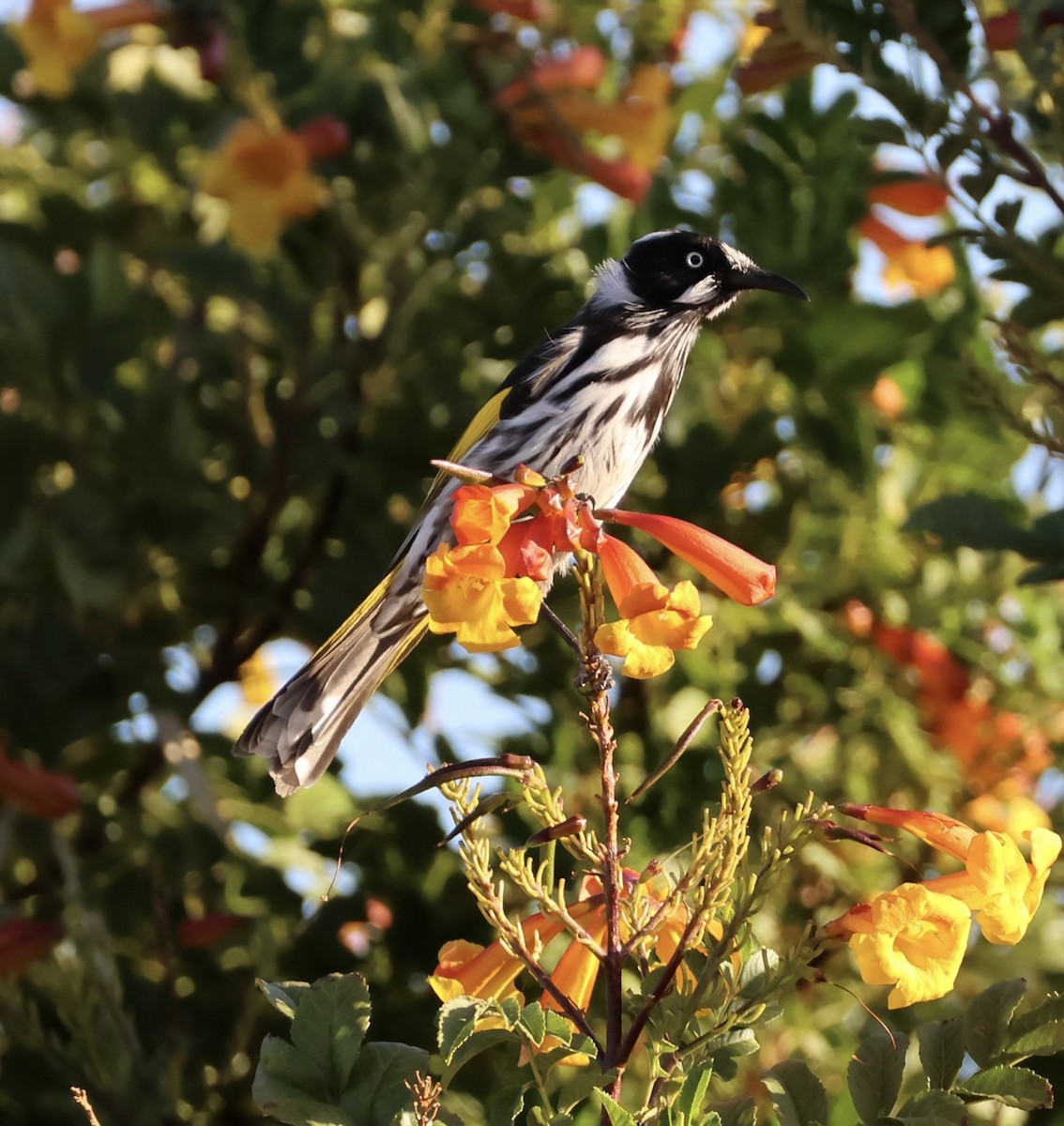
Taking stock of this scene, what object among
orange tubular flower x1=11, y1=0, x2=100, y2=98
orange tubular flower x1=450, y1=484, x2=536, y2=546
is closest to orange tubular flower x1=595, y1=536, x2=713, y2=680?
orange tubular flower x1=450, y1=484, x2=536, y2=546

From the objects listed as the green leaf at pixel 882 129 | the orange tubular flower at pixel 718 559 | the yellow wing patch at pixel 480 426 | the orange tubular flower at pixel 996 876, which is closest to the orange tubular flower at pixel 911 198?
the yellow wing patch at pixel 480 426

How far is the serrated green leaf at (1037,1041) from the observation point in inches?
54.6

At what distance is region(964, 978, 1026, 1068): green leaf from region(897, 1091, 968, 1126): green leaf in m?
0.09

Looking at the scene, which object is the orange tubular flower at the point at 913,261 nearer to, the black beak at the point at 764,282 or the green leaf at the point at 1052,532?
the black beak at the point at 764,282

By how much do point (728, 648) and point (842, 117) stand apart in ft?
3.77

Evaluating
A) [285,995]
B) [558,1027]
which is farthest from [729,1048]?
[285,995]

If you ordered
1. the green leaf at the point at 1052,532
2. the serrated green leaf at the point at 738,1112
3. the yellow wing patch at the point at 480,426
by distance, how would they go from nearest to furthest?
1. the serrated green leaf at the point at 738,1112
2. the green leaf at the point at 1052,532
3. the yellow wing patch at the point at 480,426

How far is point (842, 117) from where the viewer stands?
3336 mm

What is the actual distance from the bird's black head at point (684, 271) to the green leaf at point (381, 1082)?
201cm

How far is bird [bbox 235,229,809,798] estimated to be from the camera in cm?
280

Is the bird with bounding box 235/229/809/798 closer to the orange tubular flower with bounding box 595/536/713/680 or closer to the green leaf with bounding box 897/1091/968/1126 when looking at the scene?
the orange tubular flower with bounding box 595/536/713/680

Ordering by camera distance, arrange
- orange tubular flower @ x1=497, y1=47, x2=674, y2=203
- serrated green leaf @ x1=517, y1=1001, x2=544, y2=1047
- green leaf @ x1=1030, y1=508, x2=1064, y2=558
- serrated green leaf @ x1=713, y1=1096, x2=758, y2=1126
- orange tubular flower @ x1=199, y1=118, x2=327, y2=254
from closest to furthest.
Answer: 1. serrated green leaf @ x1=517, y1=1001, x2=544, y2=1047
2. serrated green leaf @ x1=713, y1=1096, x2=758, y2=1126
3. green leaf @ x1=1030, y1=508, x2=1064, y2=558
4. orange tubular flower @ x1=199, y1=118, x2=327, y2=254
5. orange tubular flower @ x1=497, y1=47, x2=674, y2=203

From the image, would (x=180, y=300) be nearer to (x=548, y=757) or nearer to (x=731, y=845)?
(x=548, y=757)

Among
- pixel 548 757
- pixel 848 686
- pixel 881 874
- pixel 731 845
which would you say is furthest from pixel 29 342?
pixel 731 845
